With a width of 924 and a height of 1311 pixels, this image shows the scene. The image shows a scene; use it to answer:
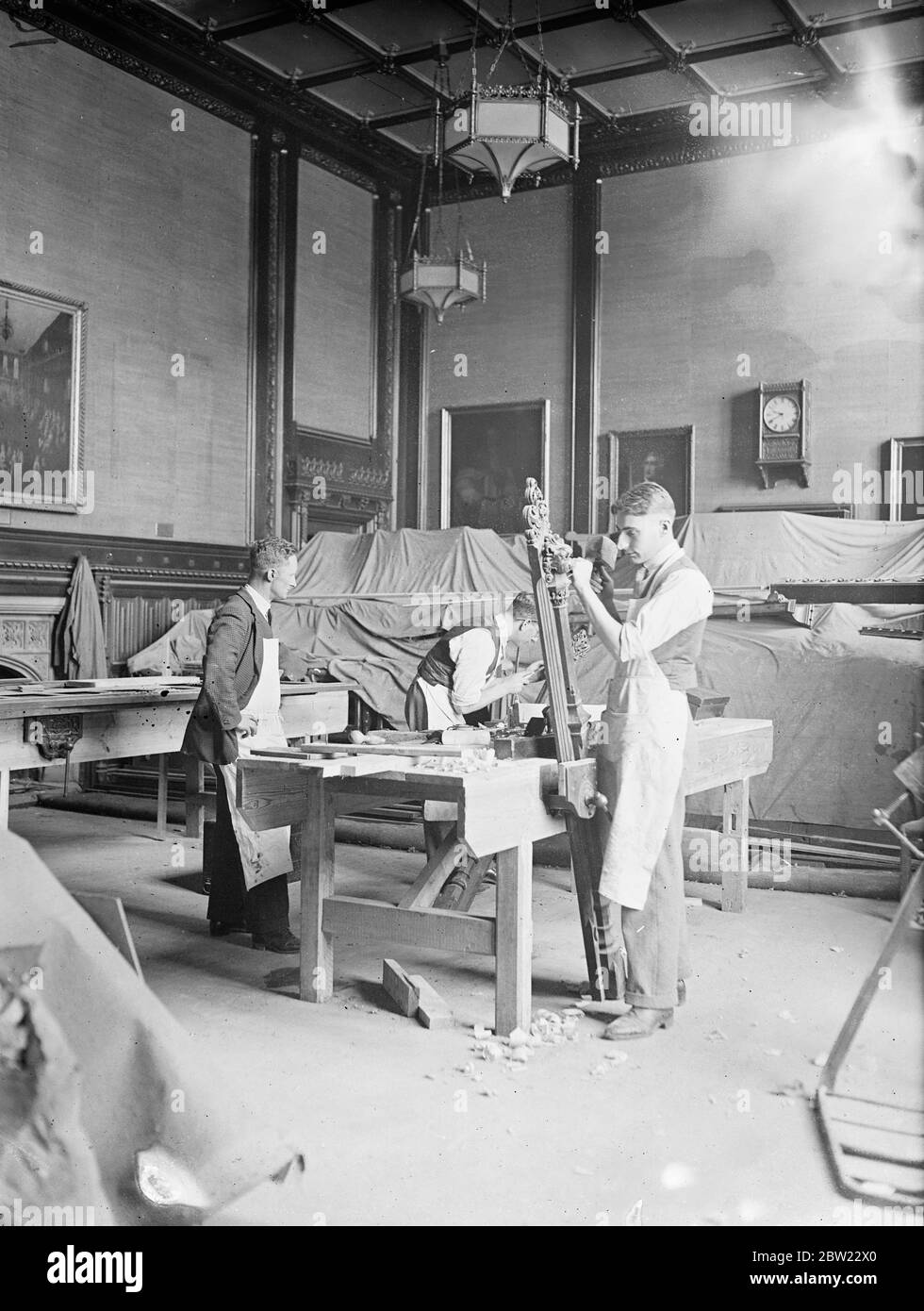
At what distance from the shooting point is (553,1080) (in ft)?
11.0

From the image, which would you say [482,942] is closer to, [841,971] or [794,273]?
[841,971]

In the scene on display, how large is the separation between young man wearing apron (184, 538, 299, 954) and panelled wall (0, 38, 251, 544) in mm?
4377

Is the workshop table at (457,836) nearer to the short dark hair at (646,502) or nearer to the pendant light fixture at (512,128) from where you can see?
the short dark hair at (646,502)

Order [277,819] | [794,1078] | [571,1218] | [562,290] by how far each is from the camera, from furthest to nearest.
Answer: [562,290], [277,819], [794,1078], [571,1218]

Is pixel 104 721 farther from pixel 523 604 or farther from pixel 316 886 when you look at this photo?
pixel 523 604

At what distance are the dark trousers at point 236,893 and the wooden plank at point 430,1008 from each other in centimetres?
91

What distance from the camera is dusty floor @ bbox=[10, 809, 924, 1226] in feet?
8.46

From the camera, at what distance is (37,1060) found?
193cm

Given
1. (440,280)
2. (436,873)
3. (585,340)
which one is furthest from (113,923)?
(585,340)

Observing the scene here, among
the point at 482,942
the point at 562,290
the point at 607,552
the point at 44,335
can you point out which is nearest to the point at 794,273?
the point at 562,290

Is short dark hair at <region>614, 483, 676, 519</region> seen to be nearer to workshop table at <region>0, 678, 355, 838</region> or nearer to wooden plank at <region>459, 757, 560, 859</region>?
wooden plank at <region>459, 757, 560, 859</region>

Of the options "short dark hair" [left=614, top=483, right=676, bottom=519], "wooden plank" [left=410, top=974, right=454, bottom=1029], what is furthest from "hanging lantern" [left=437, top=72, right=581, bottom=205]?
"wooden plank" [left=410, top=974, right=454, bottom=1029]

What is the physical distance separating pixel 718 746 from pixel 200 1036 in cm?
232

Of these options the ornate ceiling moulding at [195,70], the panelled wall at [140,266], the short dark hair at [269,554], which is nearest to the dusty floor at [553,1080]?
the short dark hair at [269,554]
